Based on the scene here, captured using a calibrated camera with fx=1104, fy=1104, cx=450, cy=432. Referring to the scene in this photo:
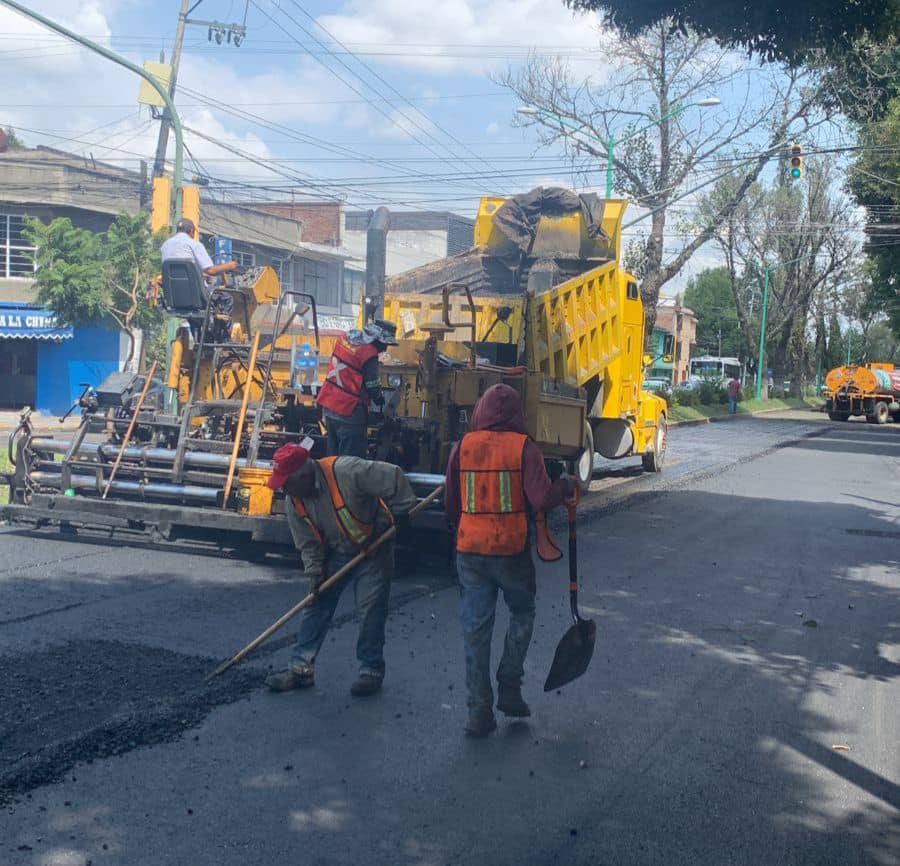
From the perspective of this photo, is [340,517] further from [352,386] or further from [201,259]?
[201,259]

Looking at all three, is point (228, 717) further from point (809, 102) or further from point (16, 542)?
point (809, 102)

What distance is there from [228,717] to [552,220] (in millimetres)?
9298

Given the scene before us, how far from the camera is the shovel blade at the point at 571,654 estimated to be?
17.9ft

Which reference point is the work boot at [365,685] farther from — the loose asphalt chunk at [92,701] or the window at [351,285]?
the window at [351,285]

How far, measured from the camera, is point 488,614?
17.5 ft

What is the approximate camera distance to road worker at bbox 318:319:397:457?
8727mm

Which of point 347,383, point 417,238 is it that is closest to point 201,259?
point 347,383

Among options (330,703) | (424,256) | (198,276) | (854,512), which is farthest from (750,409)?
(330,703)

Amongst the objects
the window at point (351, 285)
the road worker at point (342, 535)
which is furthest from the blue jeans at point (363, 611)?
the window at point (351, 285)

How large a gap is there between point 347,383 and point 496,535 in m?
3.72

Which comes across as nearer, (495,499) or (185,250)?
(495,499)

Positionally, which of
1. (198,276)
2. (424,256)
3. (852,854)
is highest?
(424,256)

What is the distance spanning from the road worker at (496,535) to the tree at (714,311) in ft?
297

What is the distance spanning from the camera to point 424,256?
58.2 meters
